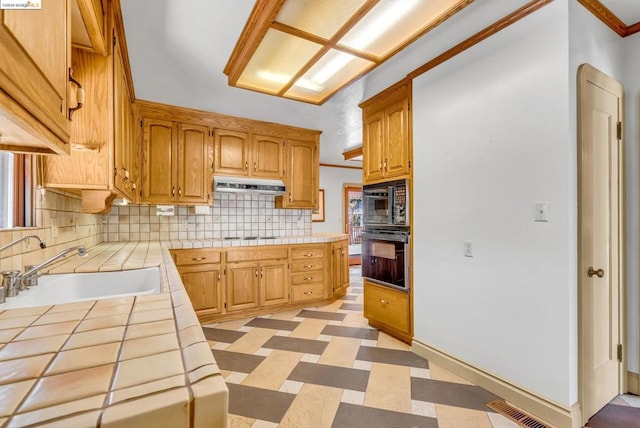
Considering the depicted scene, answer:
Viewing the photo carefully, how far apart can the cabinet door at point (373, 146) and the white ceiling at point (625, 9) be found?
1645mm

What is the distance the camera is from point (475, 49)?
2105 millimetres

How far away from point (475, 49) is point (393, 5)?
783mm

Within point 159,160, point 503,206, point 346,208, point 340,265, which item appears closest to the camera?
point 503,206

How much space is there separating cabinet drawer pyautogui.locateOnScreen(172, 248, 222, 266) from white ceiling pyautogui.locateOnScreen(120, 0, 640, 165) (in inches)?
63.9

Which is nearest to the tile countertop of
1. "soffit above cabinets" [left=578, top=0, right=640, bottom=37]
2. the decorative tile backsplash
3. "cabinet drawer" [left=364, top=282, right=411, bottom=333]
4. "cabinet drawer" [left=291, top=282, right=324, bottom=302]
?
"cabinet drawer" [left=364, top=282, right=411, bottom=333]

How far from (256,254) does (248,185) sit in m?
0.85

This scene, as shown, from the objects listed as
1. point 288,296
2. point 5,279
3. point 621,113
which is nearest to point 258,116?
point 288,296

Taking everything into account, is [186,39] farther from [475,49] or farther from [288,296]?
[288,296]

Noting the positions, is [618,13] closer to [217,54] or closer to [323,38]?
[323,38]

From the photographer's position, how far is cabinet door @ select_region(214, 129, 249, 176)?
3693 millimetres

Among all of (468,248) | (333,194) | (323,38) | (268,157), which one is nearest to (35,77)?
(323,38)

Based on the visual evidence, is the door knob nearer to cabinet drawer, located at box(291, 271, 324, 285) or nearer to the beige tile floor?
the beige tile floor

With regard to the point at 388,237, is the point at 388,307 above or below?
below

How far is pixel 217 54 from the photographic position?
229 centimetres
